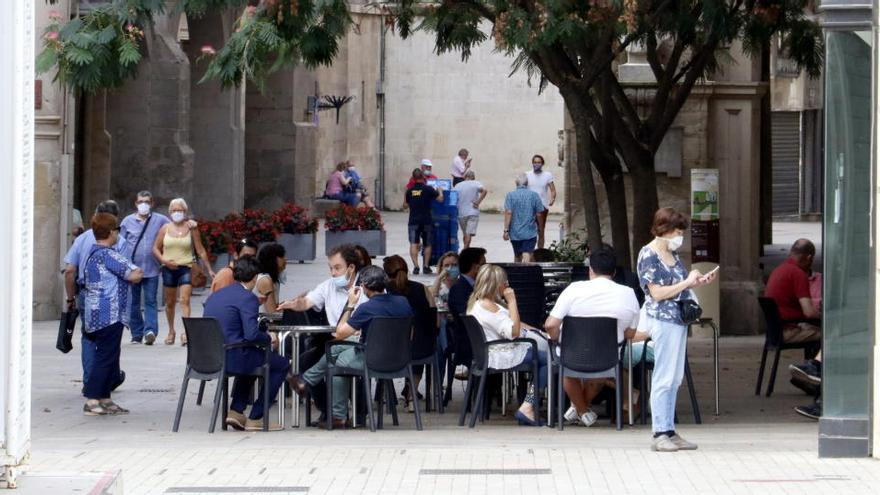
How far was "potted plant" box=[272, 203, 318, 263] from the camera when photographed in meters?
27.0

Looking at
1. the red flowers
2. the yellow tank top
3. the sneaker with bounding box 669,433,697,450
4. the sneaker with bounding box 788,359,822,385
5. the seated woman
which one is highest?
the seated woman

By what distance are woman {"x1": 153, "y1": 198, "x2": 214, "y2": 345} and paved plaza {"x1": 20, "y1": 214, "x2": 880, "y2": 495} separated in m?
3.31

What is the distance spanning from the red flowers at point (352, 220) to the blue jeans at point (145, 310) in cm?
958

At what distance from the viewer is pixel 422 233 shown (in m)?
26.1

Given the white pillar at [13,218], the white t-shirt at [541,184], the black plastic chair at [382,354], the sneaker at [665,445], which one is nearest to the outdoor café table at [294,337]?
the black plastic chair at [382,354]

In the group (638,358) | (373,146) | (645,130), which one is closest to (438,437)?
(638,358)

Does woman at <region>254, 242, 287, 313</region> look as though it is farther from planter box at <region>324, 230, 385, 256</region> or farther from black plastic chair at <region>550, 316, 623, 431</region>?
planter box at <region>324, 230, 385, 256</region>

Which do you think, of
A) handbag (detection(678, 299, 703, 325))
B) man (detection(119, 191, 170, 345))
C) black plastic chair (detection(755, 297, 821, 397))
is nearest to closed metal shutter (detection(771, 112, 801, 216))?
man (detection(119, 191, 170, 345))

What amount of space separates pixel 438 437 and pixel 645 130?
5338 millimetres

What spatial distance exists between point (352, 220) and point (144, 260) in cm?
991

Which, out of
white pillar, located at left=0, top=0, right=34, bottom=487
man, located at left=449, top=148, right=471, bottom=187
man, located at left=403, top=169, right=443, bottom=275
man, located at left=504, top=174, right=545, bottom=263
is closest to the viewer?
white pillar, located at left=0, top=0, right=34, bottom=487

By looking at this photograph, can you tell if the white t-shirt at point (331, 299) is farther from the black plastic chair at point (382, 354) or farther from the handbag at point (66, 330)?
the handbag at point (66, 330)

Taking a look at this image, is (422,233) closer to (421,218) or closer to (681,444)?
(421,218)

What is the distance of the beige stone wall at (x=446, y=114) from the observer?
4506 centimetres
